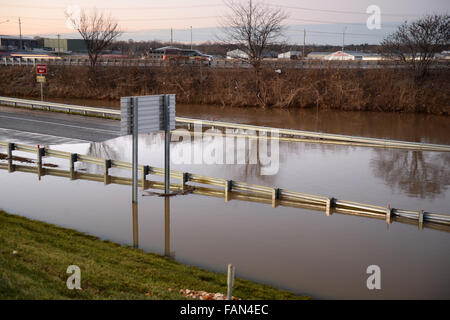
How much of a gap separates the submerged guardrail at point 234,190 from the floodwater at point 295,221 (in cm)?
43

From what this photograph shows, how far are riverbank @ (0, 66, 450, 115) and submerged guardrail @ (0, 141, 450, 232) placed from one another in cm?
2875

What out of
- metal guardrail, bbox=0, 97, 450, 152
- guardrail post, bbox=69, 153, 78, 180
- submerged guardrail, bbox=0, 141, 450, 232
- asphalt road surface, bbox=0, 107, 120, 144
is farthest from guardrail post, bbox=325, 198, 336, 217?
asphalt road surface, bbox=0, 107, 120, 144

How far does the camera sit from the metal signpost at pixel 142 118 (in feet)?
52.0

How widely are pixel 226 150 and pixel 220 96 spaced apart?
970 inches

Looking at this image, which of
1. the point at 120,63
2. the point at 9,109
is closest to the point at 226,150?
the point at 9,109

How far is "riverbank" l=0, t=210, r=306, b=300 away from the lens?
874 centimetres

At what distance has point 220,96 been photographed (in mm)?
49875

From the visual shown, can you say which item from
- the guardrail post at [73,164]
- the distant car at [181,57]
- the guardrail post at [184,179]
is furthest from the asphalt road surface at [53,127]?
the distant car at [181,57]

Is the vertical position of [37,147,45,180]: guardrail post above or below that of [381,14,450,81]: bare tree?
below

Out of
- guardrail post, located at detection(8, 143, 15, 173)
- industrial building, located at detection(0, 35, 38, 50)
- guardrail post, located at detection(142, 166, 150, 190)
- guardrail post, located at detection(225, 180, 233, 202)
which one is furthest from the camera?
industrial building, located at detection(0, 35, 38, 50)

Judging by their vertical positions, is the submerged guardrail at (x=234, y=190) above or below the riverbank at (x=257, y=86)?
below

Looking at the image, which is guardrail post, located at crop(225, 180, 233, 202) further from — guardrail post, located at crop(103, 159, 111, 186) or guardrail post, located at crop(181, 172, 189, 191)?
guardrail post, located at crop(103, 159, 111, 186)

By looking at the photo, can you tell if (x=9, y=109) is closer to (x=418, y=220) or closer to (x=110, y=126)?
(x=110, y=126)

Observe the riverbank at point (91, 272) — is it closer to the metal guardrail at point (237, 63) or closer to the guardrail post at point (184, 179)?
the guardrail post at point (184, 179)
